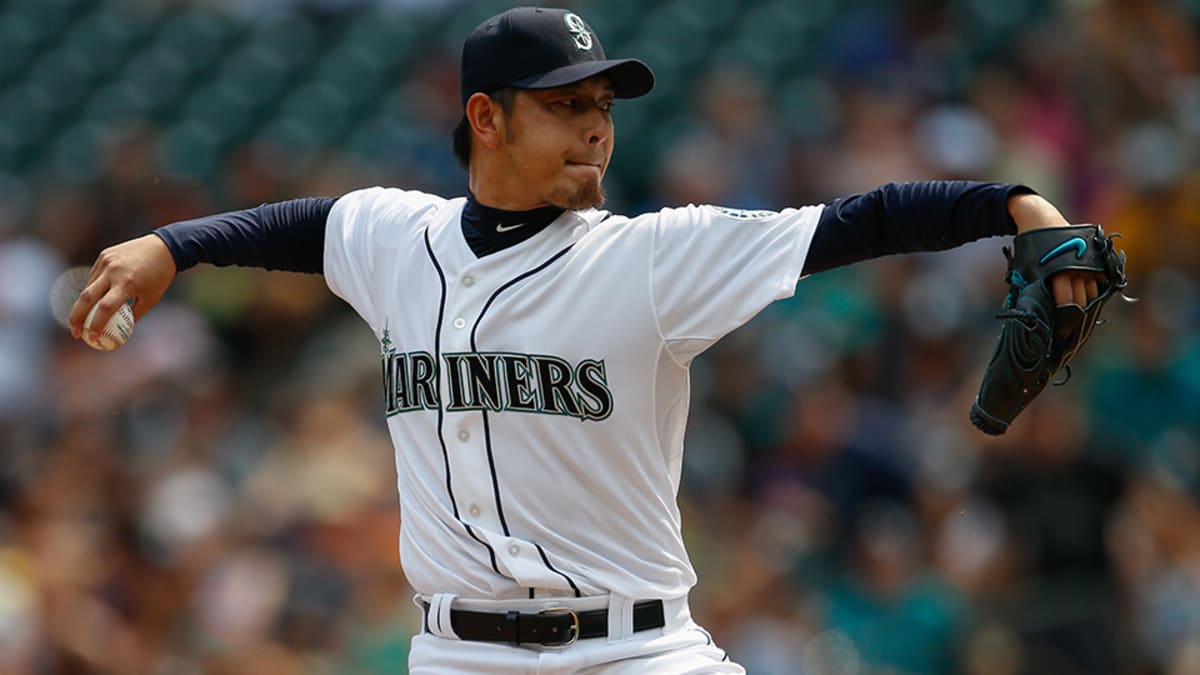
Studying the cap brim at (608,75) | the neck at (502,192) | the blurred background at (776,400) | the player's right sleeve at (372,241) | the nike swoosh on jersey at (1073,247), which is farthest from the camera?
the blurred background at (776,400)

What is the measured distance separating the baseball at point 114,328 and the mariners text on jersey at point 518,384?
58 centimetres

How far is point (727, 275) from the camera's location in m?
3.03

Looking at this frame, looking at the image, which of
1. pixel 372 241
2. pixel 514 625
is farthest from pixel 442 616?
pixel 372 241

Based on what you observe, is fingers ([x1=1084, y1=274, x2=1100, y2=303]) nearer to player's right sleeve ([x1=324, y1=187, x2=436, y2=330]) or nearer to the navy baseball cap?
the navy baseball cap

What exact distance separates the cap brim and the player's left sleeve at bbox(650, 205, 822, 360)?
12.9 inches

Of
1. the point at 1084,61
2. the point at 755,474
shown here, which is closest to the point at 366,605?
the point at 755,474

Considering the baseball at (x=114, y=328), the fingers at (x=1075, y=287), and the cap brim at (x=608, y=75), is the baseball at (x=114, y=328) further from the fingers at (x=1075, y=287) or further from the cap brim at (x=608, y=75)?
the fingers at (x=1075, y=287)

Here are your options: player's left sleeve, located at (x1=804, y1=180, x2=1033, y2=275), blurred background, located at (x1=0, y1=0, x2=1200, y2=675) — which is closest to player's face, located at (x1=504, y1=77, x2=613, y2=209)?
player's left sleeve, located at (x1=804, y1=180, x2=1033, y2=275)

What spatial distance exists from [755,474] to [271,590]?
2.01 m

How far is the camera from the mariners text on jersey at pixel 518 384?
9.96 feet

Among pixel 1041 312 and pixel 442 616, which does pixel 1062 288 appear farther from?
pixel 442 616

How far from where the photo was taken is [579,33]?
3211 millimetres

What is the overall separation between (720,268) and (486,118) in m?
0.60

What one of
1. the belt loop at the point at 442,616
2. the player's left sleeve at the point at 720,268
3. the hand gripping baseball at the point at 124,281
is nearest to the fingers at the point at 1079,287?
the player's left sleeve at the point at 720,268
